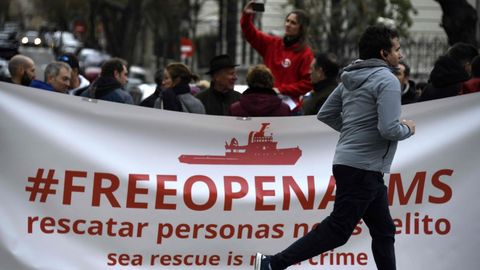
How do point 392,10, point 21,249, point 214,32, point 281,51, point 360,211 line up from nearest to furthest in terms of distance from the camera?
point 360,211 → point 21,249 → point 281,51 → point 392,10 → point 214,32

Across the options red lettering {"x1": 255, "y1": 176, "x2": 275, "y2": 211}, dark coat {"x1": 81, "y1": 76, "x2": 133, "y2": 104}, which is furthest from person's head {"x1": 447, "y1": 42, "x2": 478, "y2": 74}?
dark coat {"x1": 81, "y1": 76, "x2": 133, "y2": 104}

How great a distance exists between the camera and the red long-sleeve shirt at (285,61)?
1128cm

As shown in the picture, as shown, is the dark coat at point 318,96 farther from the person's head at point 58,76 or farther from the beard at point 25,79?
the beard at point 25,79

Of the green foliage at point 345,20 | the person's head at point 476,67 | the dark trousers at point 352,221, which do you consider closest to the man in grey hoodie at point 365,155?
the dark trousers at point 352,221

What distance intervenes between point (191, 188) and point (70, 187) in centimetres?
80

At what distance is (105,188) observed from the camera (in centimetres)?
803

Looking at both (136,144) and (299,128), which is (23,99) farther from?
(299,128)

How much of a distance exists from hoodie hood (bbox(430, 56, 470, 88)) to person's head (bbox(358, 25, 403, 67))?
212 cm

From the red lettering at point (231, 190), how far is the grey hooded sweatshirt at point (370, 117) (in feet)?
3.50

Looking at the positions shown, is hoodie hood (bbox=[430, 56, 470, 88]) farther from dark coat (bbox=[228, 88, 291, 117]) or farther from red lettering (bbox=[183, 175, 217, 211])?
red lettering (bbox=[183, 175, 217, 211])

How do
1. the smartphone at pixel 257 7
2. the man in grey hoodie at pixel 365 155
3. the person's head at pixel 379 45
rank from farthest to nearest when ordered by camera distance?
the smartphone at pixel 257 7
the person's head at pixel 379 45
the man in grey hoodie at pixel 365 155

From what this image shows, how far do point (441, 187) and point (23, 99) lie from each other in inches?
114

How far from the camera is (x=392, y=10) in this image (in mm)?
30219

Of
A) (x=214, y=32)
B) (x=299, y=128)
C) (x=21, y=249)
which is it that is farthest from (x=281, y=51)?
(x=214, y=32)
